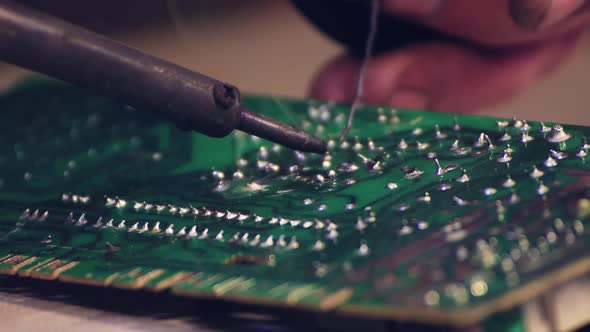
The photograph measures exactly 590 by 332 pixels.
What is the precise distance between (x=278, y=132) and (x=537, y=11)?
263 mm

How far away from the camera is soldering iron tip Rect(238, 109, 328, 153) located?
1.92 feet

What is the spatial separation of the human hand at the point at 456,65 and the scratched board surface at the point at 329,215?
0.17 meters

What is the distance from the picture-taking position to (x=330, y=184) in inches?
23.2

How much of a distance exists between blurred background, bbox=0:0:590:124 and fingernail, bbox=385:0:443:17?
399 millimetres

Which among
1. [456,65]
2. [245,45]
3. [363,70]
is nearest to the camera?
[363,70]

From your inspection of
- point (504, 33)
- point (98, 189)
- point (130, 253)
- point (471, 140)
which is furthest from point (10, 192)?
point (504, 33)

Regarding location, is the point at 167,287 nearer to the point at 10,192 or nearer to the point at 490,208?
the point at 490,208

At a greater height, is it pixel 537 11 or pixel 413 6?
pixel 413 6

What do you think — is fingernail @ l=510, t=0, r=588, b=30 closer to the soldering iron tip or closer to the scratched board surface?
the scratched board surface

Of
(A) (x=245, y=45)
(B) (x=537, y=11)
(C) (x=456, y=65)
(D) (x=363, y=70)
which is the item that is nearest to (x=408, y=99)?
(C) (x=456, y=65)

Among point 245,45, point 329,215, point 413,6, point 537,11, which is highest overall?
point 245,45

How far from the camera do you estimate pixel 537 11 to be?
66 cm

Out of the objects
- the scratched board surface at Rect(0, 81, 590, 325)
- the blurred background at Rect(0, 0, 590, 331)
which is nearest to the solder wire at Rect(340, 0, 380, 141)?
the scratched board surface at Rect(0, 81, 590, 325)

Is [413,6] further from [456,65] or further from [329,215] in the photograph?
[329,215]
